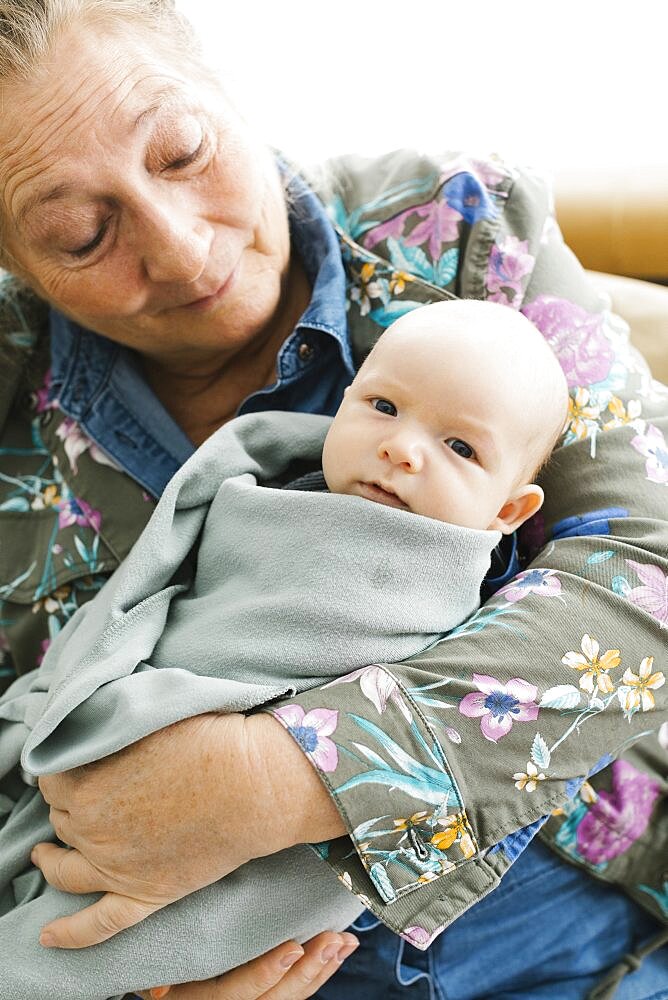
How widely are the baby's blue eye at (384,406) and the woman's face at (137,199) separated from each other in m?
0.36

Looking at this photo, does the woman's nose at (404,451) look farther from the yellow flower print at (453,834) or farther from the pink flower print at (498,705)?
the yellow flower print at (453,834)

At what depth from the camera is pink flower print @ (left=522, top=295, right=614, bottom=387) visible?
4.39ft

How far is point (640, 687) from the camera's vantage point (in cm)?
114

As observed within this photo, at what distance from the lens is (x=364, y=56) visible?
2.21 meters

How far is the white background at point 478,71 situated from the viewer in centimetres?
204

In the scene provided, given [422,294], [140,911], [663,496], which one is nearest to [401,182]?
[422,294]

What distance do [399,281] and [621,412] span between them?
415mm

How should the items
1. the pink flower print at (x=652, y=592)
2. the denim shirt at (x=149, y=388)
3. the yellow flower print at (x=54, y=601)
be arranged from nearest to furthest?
the pink flower print at (x=652, y=592) < the denim shirt at (x=149, y=388) < the yellow flower print at (x=54, y=601)

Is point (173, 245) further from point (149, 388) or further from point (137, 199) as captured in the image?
point (149, 388)

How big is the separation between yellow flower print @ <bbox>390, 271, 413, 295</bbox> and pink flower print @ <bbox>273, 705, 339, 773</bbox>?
28.3 inches

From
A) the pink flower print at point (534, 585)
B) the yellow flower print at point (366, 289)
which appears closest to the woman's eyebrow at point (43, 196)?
the yellow flower print at point (366, 289)

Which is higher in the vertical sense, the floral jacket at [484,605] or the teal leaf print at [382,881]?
the floral jacket at [484,605]

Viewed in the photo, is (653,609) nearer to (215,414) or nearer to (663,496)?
(663,496)

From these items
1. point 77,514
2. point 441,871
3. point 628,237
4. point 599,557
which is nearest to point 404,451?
point 599,557
